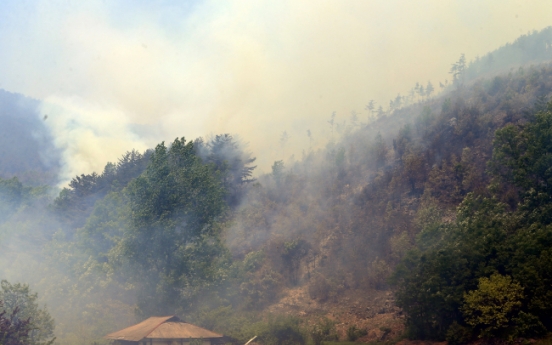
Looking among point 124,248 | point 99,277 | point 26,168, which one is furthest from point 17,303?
point 26,168

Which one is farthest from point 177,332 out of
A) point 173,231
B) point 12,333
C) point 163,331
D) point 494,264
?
point 494,264

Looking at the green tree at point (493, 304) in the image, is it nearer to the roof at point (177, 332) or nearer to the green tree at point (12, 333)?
the roof at point (177, 332)

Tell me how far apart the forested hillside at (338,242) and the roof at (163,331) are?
6507 mm

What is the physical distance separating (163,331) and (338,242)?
23.0 meters

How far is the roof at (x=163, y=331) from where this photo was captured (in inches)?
1210

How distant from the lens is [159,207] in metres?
47.6

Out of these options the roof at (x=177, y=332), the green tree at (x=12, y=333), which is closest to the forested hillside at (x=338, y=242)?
the roof at (x=177, y=332)

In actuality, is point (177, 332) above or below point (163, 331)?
below

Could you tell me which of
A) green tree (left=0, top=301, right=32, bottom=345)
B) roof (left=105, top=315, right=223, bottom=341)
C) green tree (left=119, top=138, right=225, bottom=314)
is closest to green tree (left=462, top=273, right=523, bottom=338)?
roof (left=105, top=315, right=223, bottom=341)

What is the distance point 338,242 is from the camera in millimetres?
49125

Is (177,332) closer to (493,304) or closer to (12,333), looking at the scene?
(12,333)

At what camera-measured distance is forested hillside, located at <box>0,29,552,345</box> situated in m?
29.6

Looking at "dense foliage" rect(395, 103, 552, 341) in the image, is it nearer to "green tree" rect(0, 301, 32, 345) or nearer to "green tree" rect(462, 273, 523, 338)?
"green tree" rect(462, 273, 523, 338)

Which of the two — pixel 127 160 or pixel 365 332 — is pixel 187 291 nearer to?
pixel 365 332
